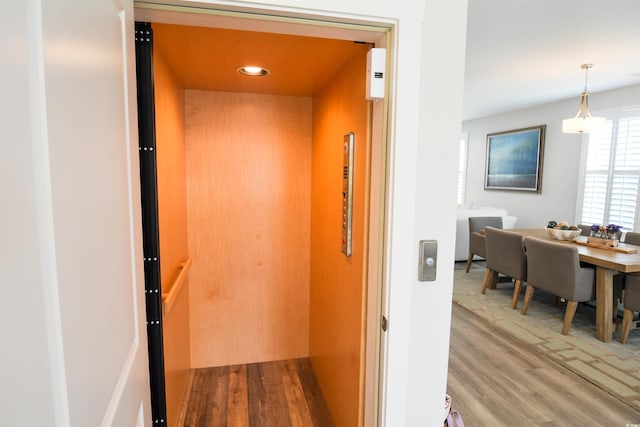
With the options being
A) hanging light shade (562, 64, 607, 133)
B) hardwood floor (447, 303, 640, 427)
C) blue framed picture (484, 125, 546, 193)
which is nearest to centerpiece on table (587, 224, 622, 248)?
hanging light shade (562, 64, 607, 133)

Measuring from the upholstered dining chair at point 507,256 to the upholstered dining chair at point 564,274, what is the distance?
0.23m

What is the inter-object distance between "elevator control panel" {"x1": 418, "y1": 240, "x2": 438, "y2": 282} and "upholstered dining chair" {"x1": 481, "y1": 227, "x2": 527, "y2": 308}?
9.77 ft

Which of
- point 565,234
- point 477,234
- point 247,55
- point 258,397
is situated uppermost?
point 247,55

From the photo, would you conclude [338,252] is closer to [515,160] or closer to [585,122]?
[585,122]

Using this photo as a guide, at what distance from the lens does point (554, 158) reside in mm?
5863

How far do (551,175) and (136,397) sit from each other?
672cm

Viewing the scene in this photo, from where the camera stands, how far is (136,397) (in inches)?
35.1

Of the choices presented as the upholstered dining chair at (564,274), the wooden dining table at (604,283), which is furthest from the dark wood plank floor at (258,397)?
the wooden dining table at (604,283)

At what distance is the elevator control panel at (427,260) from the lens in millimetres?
1219

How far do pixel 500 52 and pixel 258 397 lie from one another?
3699 mm

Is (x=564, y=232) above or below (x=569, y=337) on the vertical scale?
above

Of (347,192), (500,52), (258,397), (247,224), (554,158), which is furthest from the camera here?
(554,158)

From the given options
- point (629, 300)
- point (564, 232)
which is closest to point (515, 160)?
point (564, 232)

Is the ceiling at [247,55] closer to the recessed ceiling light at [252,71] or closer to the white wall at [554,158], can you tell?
the recessed ceiling light at [252,71]
